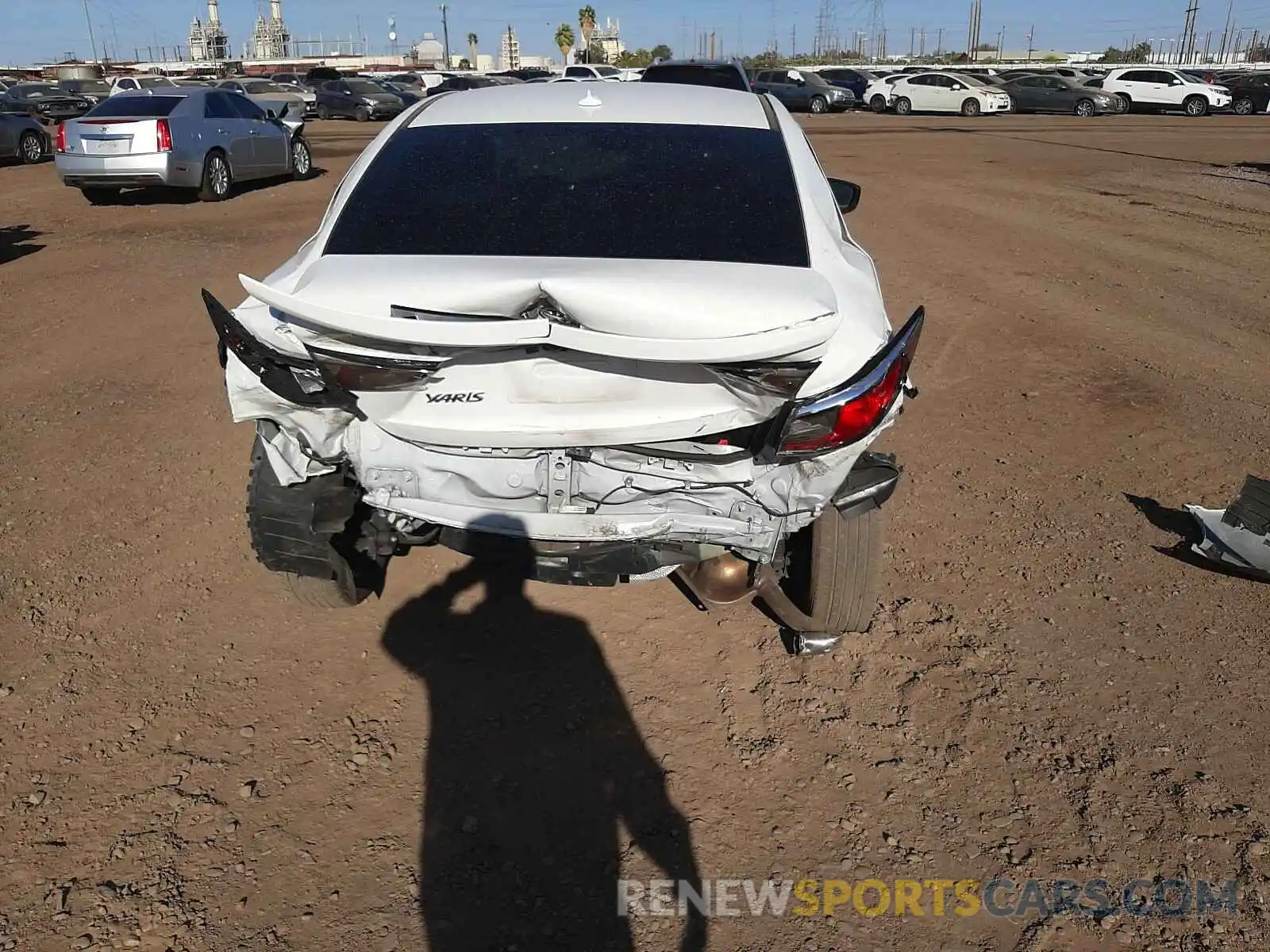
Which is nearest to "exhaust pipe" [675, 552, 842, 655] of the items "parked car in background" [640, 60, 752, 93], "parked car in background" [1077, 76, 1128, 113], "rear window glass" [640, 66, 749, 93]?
"parked car in background" [640, 60, 752, 93]

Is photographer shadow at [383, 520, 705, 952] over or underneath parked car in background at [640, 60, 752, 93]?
underneath

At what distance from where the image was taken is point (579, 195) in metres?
3.34

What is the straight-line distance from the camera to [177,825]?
285cm

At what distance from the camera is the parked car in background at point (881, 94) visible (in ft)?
115

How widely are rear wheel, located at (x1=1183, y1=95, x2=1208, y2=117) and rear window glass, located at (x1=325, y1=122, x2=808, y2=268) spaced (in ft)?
119

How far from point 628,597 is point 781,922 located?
65.9 inches

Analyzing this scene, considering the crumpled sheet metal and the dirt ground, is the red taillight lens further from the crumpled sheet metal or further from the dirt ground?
the crumpled sheet metal

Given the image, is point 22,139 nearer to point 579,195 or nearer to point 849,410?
point 579,195

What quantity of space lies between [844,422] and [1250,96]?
38.3 meters

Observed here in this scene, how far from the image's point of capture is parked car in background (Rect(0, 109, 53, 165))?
738 inches

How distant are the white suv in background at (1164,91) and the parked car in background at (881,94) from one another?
23.5 feet

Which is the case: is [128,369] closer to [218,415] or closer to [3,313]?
[218,415]

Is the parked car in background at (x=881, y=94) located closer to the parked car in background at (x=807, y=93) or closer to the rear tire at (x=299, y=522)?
the parked car in background at (x=807, y=93)

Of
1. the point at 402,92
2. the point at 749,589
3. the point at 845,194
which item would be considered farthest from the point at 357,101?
the point at 749,589
